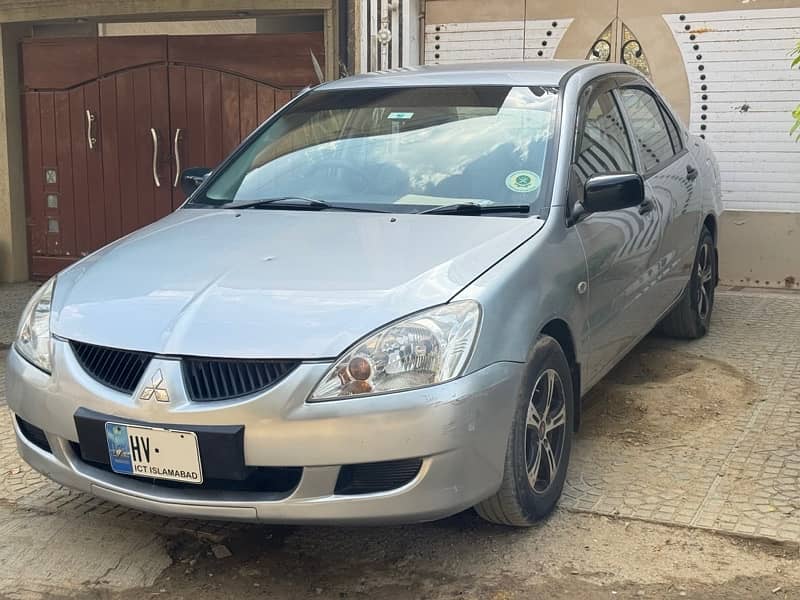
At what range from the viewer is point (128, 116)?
342 inches

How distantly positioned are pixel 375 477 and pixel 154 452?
26.1 inches

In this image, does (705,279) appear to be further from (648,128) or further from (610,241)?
(610,241)

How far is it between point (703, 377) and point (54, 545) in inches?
133

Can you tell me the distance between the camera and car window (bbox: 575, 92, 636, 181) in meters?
4.04

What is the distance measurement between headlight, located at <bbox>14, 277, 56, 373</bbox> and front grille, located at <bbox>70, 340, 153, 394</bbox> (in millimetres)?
142

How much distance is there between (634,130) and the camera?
4.78 metres

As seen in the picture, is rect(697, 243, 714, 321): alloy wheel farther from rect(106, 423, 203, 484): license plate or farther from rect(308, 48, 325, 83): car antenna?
rect(106, 423, 203, 484): license plate

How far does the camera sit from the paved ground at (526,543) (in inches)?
123

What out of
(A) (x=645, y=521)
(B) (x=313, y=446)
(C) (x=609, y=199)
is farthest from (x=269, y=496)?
(C) (x=609, y=199)

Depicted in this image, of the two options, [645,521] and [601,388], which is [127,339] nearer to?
[645,521]

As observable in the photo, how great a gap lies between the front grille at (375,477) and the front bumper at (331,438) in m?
0.02

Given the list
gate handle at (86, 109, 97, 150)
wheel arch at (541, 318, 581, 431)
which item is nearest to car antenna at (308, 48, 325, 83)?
gate handle at (86, 109, 97, 150)

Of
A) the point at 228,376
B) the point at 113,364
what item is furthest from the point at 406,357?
the point at 113,364

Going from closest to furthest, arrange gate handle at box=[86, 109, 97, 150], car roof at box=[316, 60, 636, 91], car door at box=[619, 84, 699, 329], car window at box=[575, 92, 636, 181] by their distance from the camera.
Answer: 1. car window at box=[575, 92, 636, 181]
2. car roof at box=[316, 60, 636, 91]
3. car door at box=[619, 84, 699, 329]
4. gate handle at box=[86, 109, 97, 150]
